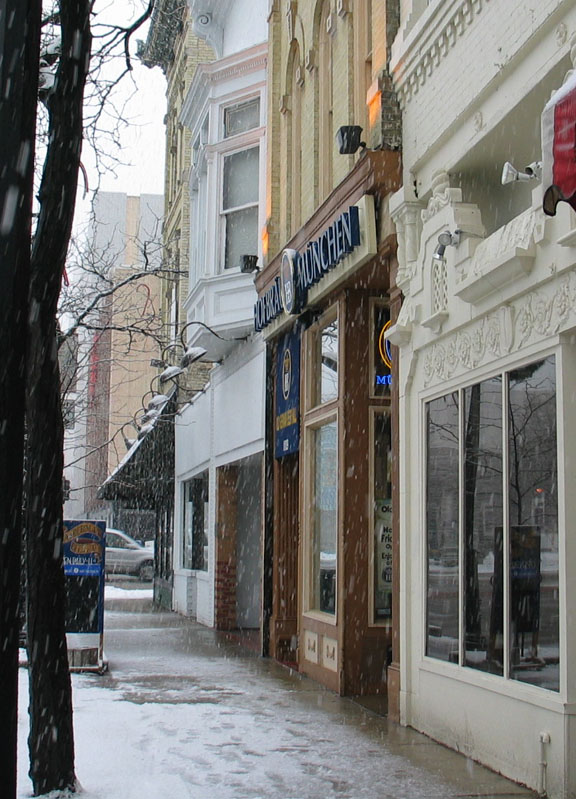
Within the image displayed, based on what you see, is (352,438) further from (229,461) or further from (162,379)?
(162,379)

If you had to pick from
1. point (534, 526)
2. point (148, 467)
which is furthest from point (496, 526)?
point (148, 467)

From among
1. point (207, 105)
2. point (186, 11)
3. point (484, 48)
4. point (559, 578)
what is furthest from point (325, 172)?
point (186, 11)

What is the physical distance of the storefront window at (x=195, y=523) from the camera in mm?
22391

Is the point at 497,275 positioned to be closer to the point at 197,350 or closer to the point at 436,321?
the point at 436,321

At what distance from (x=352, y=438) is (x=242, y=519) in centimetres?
854

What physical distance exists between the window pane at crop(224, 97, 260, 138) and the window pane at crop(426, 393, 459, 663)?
1041 cm

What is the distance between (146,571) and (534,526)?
96.8 ft

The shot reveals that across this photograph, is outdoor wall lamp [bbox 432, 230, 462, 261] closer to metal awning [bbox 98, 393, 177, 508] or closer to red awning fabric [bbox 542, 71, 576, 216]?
red awning fabric [bbox 542, 71, 576, 216]

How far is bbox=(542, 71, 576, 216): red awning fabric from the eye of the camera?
599 centimetres

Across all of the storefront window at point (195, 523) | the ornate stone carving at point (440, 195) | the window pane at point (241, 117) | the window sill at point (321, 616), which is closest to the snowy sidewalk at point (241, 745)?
the window sill at point (321, 616)

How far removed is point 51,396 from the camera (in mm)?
7211

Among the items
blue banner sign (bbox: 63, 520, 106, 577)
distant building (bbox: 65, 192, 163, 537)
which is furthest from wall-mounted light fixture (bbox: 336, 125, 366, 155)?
distant building (bbox: 65, 192, 163, 537)

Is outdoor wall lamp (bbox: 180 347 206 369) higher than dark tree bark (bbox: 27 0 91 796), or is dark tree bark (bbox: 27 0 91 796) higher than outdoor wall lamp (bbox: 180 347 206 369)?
outdoor wall lamp (bbox: 180 347 206 369)

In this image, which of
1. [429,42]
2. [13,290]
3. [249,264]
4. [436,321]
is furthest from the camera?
[249,264]
